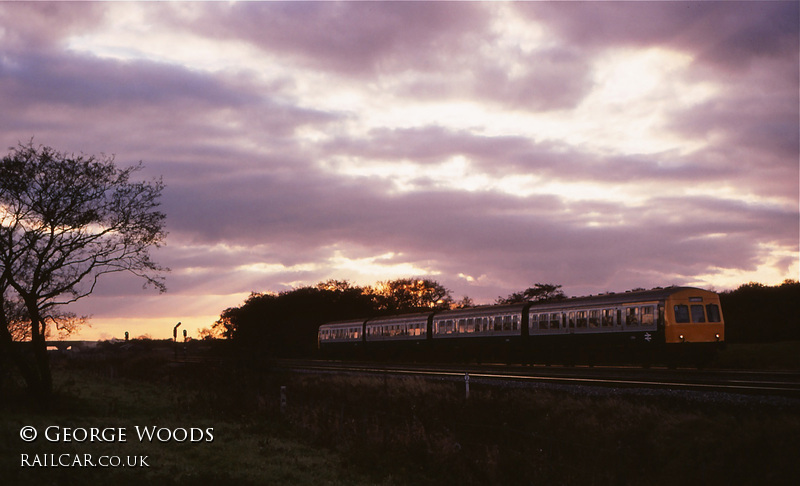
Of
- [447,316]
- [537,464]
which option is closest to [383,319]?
[447,316]

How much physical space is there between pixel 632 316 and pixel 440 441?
55.4 ft

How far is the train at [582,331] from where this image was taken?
31422 millimetres

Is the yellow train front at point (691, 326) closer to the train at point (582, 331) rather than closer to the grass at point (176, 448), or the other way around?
the train at point (582, 331)

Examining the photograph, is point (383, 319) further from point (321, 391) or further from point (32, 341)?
point (32, 341)

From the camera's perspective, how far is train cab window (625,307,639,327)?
107 ft

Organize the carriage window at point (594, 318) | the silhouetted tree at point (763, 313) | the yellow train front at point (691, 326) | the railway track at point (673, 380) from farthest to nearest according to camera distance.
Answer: the silhouetted tree at point (763, 313)
the carriage window at point (594, 318)
the yellow train front at point (691, 326)
the railway track at point (673, 380)

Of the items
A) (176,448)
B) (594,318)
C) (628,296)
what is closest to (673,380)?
(628,296)

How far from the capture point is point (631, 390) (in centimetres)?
2161

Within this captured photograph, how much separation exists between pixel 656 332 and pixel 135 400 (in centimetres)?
2520

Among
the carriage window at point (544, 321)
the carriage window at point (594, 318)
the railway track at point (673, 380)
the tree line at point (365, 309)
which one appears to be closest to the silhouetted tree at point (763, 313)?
the tree line at point (365, 309)

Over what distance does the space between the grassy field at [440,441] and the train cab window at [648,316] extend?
10196mm

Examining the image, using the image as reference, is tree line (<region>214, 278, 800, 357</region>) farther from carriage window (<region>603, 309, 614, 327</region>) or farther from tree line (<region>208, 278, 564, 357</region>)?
carriage window (<region>603, 309, 614, 327</region>)

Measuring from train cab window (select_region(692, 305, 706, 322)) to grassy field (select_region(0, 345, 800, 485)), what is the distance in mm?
11953

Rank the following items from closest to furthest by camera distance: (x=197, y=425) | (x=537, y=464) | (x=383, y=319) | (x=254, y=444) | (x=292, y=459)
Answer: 1. (x=537, y=464)
2. (x=292, y=459)
3. (x=254, y=444)
4. (x=197, y=425)
5. (x=383, y=319)
